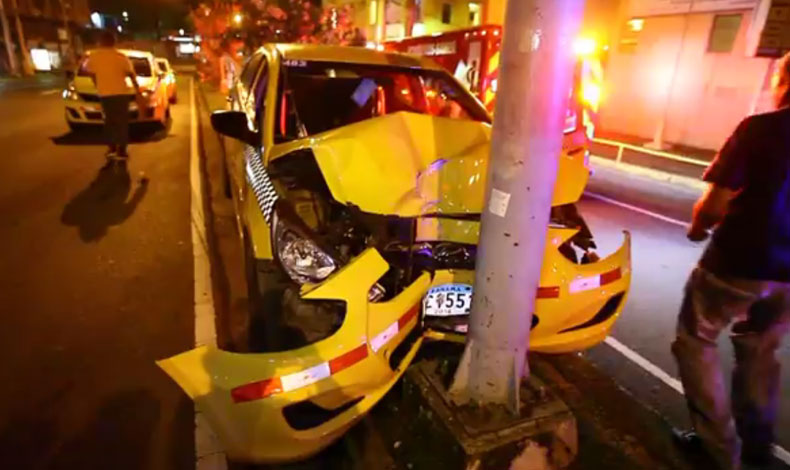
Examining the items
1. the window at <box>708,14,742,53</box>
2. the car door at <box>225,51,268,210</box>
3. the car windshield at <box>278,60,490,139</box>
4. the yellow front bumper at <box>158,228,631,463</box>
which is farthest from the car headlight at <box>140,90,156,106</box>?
the window at <box>708,14,742,53</box>

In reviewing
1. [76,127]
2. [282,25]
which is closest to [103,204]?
[76,127]

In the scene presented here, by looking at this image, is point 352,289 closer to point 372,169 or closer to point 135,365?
point 372,169

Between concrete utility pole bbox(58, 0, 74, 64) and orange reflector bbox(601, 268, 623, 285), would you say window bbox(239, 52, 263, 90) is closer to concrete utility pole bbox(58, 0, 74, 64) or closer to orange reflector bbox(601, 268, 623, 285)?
orange reflector bbox(601, 268, 623, 285)

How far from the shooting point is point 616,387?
3.10 metres

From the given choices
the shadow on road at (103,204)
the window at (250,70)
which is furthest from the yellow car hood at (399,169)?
the shadow on road at (103,204)

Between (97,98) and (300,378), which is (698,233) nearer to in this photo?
(300,378)

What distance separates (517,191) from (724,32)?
1338 centimetres

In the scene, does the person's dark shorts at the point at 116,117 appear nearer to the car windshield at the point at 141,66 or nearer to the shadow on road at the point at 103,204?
the shadow on road at the point at 103,204

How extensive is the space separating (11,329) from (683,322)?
419 centimetres

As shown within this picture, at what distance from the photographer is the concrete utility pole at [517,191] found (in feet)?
5.85

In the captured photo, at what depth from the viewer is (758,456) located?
2654mm

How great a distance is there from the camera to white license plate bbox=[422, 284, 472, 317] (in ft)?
8.45

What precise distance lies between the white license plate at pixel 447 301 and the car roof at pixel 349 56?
2319 mm

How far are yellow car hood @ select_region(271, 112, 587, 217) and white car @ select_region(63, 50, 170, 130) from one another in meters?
7.90
